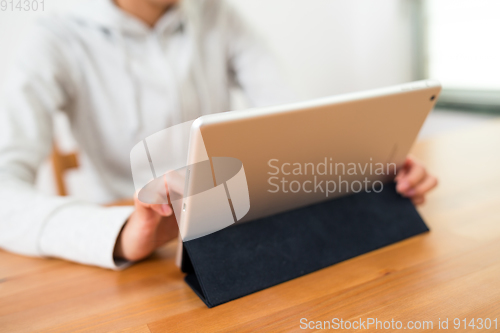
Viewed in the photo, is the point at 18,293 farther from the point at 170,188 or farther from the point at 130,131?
the point at 130,131

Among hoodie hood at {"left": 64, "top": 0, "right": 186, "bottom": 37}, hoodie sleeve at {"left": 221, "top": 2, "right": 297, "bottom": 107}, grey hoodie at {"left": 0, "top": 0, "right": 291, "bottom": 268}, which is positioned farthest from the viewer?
hoodie sleeve at {"left": 221, "top": 2, "right": 297, "bottom": 107}

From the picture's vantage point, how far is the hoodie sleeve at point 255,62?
115 centimetres

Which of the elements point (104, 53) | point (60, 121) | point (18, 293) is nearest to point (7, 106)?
point (104, 53)

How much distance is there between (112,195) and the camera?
107 cm

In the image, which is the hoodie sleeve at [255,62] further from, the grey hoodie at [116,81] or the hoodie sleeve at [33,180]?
the hoodie sleeve at [33,180]

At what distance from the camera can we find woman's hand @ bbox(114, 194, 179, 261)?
51 cm

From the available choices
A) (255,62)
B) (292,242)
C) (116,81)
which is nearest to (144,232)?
(292,242)

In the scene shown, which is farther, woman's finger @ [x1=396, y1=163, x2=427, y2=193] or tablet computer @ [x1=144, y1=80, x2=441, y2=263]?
woman's finger @ [x1=396, y1=163, x2=427, y2=193]

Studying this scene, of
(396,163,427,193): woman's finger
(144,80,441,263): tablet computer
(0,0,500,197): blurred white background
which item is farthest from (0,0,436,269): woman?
(0,0,500,197): blurred white background

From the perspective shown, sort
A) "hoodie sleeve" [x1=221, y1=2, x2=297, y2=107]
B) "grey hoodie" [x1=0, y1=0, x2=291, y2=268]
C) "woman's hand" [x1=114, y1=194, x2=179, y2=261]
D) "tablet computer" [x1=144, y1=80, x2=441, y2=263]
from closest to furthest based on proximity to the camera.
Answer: "tablet computer" [x1=144, y1=80, x2=441, y2=263], "woman's hand" [x1=114, y1=194, x2=179, y2=261], "grey hoodie" [x1=0, y1=0, x2=291, y2=268], "hoodie sleeve" [x1=221, y1=2, x2=297, y2=107]

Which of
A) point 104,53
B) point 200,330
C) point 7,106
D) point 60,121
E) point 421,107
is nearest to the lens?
point 200,330

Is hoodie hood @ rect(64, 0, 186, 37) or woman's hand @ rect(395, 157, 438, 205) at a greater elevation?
hoodie hood @ rect(64, 0, 186, 37)

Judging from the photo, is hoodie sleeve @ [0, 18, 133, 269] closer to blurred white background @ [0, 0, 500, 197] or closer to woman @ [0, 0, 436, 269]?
woman @ [0, 0, 436, 269]

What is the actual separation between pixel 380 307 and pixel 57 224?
45cm
